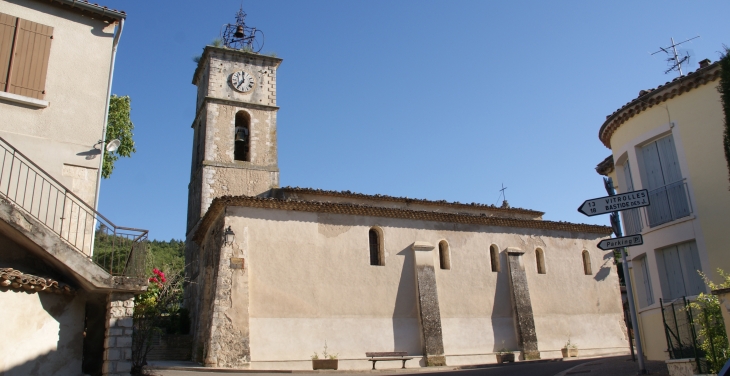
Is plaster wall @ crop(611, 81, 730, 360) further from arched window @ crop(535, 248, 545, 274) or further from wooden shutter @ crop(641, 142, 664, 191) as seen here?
arched window @ crop(535, 248, 545, 274)

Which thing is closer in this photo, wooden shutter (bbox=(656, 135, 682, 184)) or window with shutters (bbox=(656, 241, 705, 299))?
window with shutters (bbox=(656, 241, 705, 299))

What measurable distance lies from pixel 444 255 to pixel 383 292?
336cm

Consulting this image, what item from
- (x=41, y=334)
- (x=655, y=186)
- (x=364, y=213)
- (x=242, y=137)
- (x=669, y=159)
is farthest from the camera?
(x=242, y=137)

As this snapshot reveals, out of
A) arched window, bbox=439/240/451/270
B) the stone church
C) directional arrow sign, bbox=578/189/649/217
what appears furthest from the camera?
arched window, bbox=439/240/451/270

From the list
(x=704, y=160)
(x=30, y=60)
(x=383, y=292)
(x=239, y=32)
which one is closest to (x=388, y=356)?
(x=383, y=292)

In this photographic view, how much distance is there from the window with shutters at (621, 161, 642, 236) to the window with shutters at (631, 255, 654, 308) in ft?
2.37

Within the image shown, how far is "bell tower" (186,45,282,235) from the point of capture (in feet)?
81.3

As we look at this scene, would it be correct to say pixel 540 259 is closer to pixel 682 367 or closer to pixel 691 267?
pixel 691 267

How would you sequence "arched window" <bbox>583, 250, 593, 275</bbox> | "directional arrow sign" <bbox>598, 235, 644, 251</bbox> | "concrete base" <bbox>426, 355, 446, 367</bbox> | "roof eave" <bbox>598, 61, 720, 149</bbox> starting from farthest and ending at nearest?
"arched window" <bbox>583, 250, 593, 275</bbox> < "concrete base" <bbox>426, 355, 446, 367</bbox> < "roof eave" <bbox>598, 61, 720, 149</bbox> < "directional arrow sign" <bbox>598, 235, 644, 251</bbox>

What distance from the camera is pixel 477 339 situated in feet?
71.1

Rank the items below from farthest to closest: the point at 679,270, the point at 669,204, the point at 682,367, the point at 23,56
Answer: the point at 669,204 < the point at 679,270 < the point at 23,56 < the point at 682,367

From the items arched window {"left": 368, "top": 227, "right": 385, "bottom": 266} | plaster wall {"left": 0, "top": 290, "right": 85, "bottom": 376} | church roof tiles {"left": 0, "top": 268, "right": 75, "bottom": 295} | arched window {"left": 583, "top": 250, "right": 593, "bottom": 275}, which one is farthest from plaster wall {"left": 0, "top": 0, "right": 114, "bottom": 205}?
arched window {"left": 583, "top": 250, "right": 593, "bottom": 275}

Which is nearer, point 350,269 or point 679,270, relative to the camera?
point 679,270

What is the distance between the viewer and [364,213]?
69.4 ft
